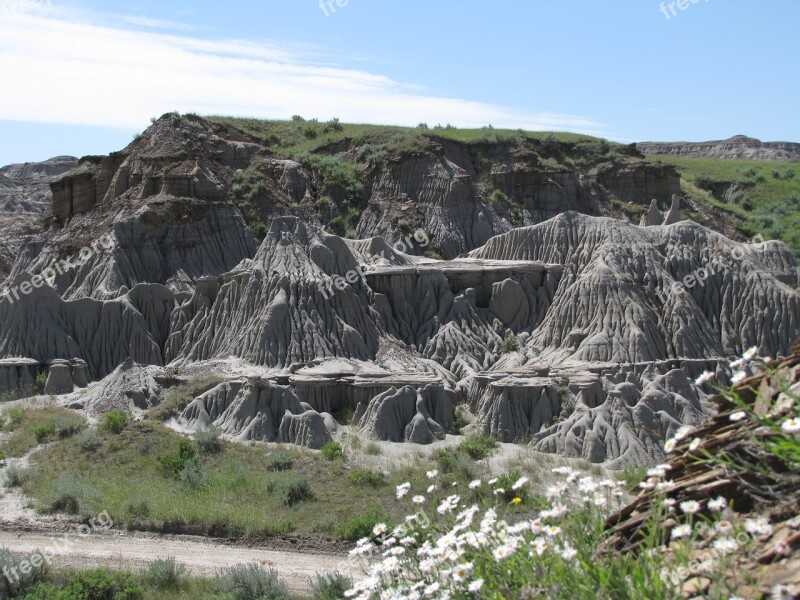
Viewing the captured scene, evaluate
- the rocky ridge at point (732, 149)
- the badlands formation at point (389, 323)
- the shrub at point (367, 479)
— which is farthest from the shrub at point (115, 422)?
the rocky ridge at point (732, 149)

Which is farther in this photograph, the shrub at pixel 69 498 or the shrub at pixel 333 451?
the shrub at pixel 333 451

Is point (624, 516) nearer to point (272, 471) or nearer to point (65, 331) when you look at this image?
point (272, 471)

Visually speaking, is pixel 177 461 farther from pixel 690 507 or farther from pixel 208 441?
pixel 690 507

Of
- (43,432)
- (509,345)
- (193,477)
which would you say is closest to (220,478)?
(193,477)

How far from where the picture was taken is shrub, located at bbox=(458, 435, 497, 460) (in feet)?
89.2

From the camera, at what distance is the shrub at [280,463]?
25797mm

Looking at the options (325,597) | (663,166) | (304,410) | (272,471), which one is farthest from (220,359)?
(663,166)

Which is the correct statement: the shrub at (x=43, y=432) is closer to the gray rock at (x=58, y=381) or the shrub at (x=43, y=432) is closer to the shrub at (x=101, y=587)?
the gray rock at (x=58, y=381)

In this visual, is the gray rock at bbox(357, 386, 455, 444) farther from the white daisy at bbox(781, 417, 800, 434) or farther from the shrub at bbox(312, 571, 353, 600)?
the white daisy at bbox(781, 417, 800, 434)

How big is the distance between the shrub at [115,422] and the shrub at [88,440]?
668 mm

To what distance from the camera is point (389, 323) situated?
127 feet

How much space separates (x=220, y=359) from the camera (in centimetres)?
3578

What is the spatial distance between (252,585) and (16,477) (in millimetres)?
11414

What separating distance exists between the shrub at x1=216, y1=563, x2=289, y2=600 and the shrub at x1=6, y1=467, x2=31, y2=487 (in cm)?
1028
